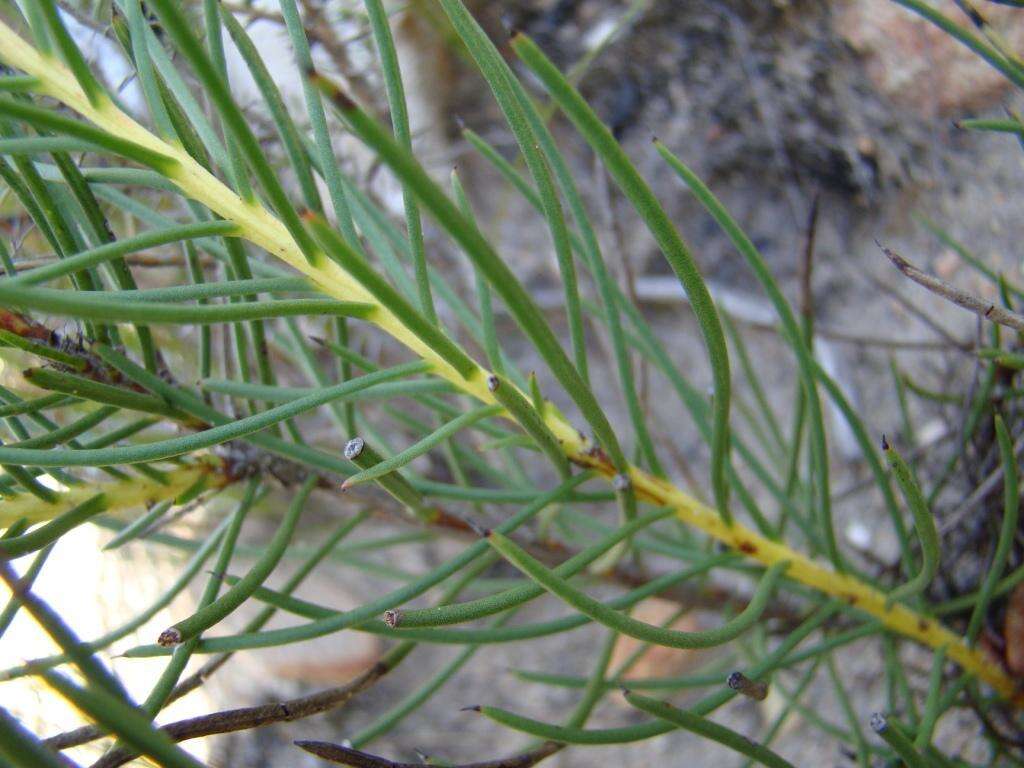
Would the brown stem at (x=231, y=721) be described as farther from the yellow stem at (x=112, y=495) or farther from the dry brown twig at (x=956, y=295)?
the dry brown twig at (x=956, y=295)

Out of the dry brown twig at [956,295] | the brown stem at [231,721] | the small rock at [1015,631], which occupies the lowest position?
the brown stem at [231,721]

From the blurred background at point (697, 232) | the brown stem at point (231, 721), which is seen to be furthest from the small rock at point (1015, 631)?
the brown stem at point (231, 721)

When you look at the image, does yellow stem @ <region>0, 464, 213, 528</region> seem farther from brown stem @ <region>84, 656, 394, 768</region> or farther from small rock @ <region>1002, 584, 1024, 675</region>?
small rock @ <region>1002, 584, 1024, 675</region>

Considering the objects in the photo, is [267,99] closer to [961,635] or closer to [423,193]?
[423,193]

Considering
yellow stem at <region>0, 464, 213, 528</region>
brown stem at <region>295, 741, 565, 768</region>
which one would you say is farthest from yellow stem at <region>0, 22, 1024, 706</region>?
brown stem at <region>295, 741, 565, 768</region>

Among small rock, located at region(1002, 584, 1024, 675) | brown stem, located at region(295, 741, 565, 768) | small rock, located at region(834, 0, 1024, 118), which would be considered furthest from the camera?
small rock, located at region(834, 0, 1024, 118)

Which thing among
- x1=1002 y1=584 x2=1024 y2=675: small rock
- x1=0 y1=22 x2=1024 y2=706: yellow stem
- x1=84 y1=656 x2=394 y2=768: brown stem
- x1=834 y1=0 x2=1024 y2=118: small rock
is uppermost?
x1=834 y1=0 x2=1024 y2=118: small rock

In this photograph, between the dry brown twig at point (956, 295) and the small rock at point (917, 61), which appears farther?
the small rock at point (917, 61)

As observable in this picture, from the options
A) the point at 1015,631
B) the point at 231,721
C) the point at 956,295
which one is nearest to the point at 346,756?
the point at 231,721

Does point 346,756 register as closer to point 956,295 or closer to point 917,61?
point 956,295
